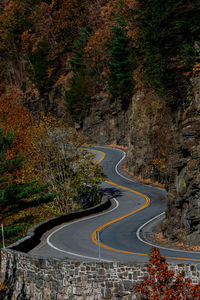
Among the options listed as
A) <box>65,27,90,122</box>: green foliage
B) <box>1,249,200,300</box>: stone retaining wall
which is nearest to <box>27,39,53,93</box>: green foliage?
<box>65,27,90,122</box>: green foliage

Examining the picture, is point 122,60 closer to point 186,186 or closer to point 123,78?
point 123,78

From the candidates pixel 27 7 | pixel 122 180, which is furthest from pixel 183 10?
pixel 27 7

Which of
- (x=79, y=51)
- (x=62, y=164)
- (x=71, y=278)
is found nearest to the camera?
(x=71, y=278)

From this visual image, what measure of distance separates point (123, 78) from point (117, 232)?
34.3m

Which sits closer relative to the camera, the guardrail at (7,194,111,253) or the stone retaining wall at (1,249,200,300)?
the stone retaining wall at (1,249,200,300)

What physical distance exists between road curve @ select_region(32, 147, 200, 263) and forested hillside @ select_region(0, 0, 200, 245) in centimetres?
218

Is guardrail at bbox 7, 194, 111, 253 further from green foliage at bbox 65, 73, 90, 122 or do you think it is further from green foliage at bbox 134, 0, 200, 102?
green foliage at bbox 65, 73, 90, 122

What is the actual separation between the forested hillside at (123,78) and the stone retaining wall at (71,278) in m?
6.98

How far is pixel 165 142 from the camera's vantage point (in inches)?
1490

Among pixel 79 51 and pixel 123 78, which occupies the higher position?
pixel 79 51

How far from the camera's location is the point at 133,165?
145 feet

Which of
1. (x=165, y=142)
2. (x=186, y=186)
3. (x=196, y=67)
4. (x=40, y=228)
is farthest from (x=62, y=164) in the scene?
(x=186, y=186)

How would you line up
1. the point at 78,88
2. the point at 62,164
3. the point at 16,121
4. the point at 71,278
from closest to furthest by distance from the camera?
the point at 71,278
the point at 62,164
the point at 16,121
the point at 78,88

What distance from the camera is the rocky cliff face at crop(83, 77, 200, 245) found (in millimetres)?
20047
